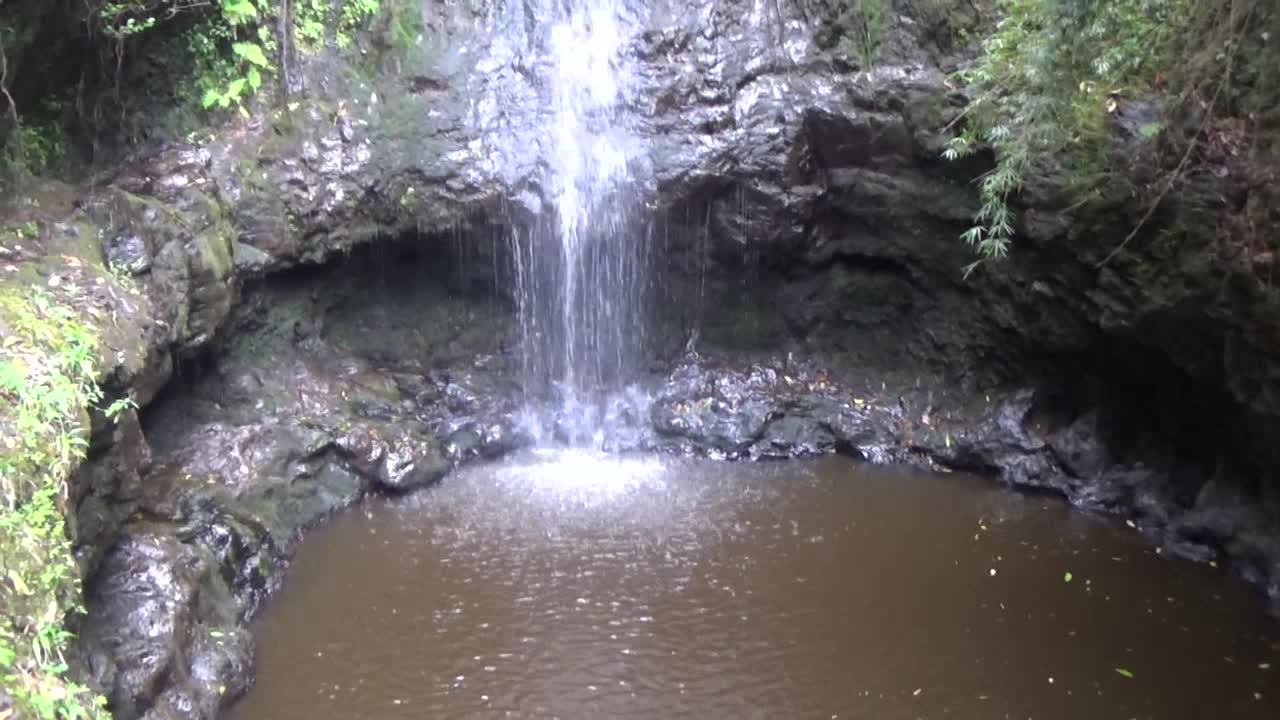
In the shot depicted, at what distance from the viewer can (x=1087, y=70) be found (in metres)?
6.43

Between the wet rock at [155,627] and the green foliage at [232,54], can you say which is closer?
the wet rock at [155,627]

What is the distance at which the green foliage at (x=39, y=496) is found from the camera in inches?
145

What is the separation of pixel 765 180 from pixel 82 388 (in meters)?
6.41

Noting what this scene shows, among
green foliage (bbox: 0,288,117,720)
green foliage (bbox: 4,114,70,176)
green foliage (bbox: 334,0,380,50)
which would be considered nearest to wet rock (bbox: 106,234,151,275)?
green foliage (bbox: 4,114,70,176)

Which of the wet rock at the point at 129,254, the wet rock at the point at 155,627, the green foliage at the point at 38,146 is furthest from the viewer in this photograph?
the green foliage at the point at 38,146

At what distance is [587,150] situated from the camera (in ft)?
31.6

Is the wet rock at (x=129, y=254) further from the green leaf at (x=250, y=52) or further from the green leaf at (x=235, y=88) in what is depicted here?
the green leaf at (x=250, y=52)

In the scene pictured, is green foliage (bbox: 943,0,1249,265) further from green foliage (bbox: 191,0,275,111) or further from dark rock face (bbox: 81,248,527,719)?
green foliage (bbox: 191,0,275,111)

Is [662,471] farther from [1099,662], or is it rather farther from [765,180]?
[1099,662]

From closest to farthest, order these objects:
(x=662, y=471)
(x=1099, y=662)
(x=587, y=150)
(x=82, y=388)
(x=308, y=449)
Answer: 1. (x=82, y=388)
2. (x=1099, y=662)
3. (x=308, y=449)
4. (x=662, y=471)
5. (x=587, y=150)

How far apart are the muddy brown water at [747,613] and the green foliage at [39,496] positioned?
6.06 ft

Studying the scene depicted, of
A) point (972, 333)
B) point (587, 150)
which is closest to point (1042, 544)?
point (972, 333)

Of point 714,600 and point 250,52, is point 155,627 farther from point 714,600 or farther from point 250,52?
point 250,52

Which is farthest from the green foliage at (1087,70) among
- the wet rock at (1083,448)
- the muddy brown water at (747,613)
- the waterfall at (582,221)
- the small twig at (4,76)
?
the small twig at (4,76)
